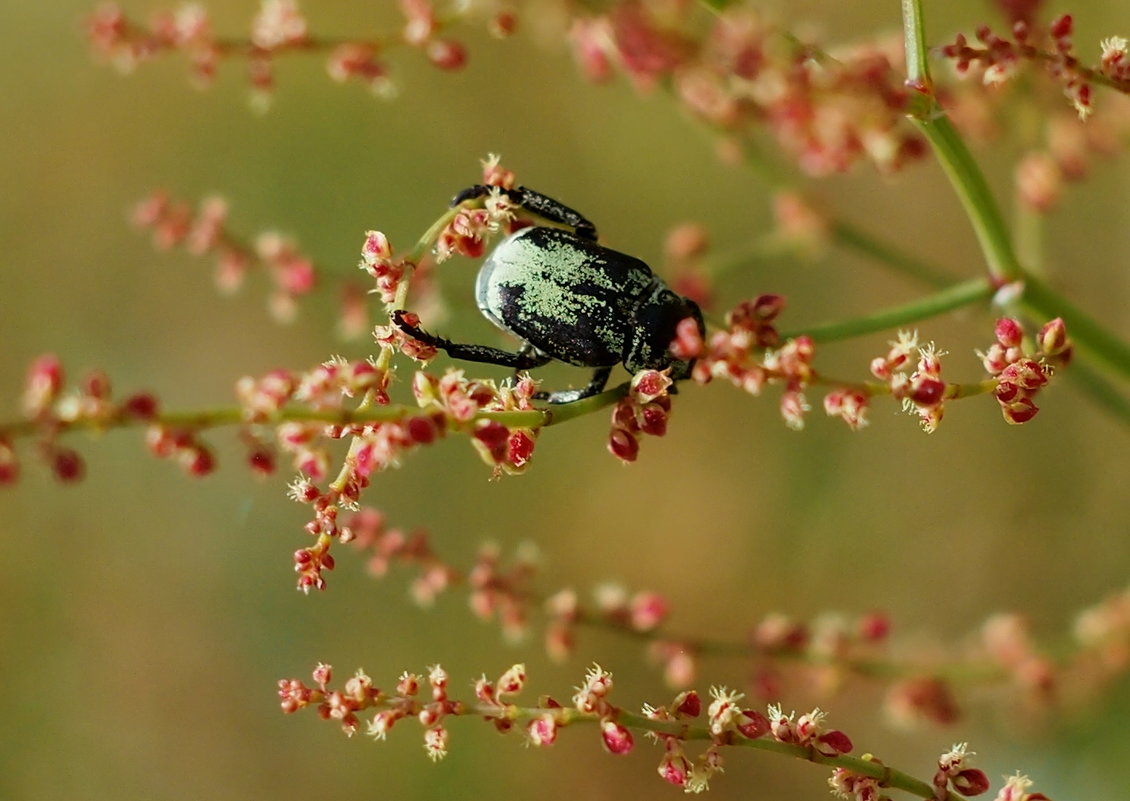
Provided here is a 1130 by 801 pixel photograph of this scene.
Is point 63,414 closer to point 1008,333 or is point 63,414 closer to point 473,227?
point 473,227

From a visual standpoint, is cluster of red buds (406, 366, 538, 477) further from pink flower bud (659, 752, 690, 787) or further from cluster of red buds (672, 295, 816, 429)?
pink flower bud (659, 752, 690, 787)

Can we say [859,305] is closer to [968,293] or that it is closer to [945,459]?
[945,459]

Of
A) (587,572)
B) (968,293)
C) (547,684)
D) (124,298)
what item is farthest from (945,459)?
(124,298)

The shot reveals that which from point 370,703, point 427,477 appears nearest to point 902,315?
point 370,703

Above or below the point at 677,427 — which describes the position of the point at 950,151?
below

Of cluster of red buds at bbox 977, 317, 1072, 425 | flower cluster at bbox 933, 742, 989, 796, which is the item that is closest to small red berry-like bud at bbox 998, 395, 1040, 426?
cluster of red buds at bbox 977, 317, 1072, 425

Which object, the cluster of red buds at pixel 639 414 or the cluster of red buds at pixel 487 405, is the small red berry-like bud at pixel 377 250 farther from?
the cluster of red buds at pixel 639 414
